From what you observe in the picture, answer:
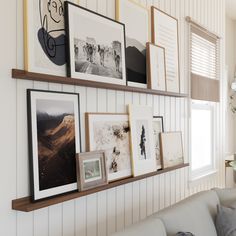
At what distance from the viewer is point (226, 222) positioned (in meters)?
2.17

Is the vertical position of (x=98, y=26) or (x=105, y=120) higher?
(x=98, y=26)

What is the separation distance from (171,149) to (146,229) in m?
1.28

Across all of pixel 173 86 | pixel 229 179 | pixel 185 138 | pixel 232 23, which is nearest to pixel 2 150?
pixel 173 86

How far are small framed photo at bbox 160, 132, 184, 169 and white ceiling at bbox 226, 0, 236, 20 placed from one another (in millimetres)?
2536

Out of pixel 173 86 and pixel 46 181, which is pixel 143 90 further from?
pixel 46 181

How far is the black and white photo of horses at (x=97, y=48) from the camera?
197 centimetres

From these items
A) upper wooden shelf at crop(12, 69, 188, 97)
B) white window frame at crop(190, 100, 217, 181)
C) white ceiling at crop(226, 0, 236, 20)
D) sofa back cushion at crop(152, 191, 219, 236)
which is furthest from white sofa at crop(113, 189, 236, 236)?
white ceiling at crop(226, 0, 236, 20)

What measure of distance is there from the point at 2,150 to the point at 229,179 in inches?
155

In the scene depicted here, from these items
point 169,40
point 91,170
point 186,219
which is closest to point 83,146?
point 91,170

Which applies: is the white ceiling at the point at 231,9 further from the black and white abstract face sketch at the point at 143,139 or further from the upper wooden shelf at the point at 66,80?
the black and white abstract face sketch at the point at 143,139

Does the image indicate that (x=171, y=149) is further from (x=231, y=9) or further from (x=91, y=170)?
(x=231, y=9)

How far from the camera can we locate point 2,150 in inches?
61.9

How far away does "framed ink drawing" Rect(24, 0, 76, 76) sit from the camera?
5.52 ft

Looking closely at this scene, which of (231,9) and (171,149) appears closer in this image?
(171,149)
